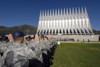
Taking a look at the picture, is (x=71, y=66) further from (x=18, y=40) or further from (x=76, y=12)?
(x=76, y=12)

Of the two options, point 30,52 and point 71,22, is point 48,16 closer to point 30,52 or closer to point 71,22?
point 71,22

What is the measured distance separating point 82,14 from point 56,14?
19783 mm

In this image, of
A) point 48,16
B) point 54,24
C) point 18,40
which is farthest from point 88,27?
point 18,40

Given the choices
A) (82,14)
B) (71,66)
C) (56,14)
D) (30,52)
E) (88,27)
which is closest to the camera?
(30,52)

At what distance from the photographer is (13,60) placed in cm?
219

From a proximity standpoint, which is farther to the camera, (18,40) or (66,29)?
(66,29)

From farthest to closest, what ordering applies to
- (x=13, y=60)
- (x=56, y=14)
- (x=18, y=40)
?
(x=56, y=14), (x=18, y=40), (x=13, y=60)

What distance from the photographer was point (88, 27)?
70562mm

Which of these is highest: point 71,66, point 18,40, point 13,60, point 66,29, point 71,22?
point 71,22

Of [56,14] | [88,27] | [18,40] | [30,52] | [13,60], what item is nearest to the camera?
[13,60]

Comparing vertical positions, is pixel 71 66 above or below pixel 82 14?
below

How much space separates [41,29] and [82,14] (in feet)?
107

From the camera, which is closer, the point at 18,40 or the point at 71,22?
the point at 18,40

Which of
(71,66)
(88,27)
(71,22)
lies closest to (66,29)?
(71,22)
